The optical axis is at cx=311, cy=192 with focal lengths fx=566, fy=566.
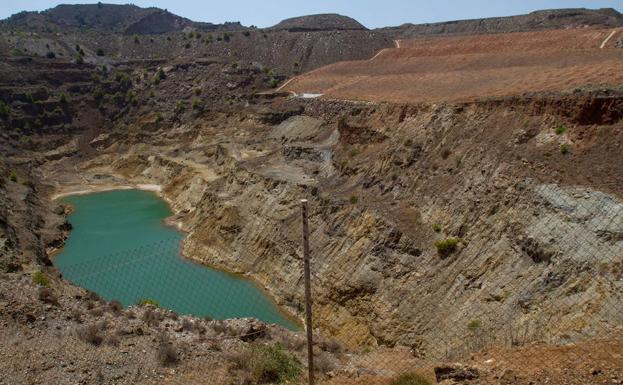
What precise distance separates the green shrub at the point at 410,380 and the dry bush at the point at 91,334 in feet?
28.1

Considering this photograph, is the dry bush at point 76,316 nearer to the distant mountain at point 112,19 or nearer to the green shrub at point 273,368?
the green shrub at point 273,368

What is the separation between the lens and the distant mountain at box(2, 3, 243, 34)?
129750 millimetres

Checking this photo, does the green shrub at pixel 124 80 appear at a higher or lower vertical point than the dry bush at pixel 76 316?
higher

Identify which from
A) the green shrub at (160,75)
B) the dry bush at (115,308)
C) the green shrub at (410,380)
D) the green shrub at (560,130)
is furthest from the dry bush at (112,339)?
the green shrub at (160,75)

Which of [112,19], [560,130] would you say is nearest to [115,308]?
[560,130]

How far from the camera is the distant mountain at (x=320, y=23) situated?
86750 mm

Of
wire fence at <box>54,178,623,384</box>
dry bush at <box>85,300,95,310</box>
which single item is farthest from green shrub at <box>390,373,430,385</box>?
dry bush at <box>85,300,95,310</box>

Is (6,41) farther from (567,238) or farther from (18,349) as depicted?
(567,238)

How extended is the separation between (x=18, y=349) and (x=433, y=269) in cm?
1407

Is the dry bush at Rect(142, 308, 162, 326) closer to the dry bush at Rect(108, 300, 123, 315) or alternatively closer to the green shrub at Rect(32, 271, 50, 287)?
the dry bush at Rect(108, 300, 123, 315)

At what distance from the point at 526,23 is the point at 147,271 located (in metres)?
62.6

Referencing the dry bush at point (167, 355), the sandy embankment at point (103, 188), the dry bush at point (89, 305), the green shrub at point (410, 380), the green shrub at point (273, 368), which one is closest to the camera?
the green shrub at point (410, 380)

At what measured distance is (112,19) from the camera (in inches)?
5595

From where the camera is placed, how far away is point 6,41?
77938 millimetres
